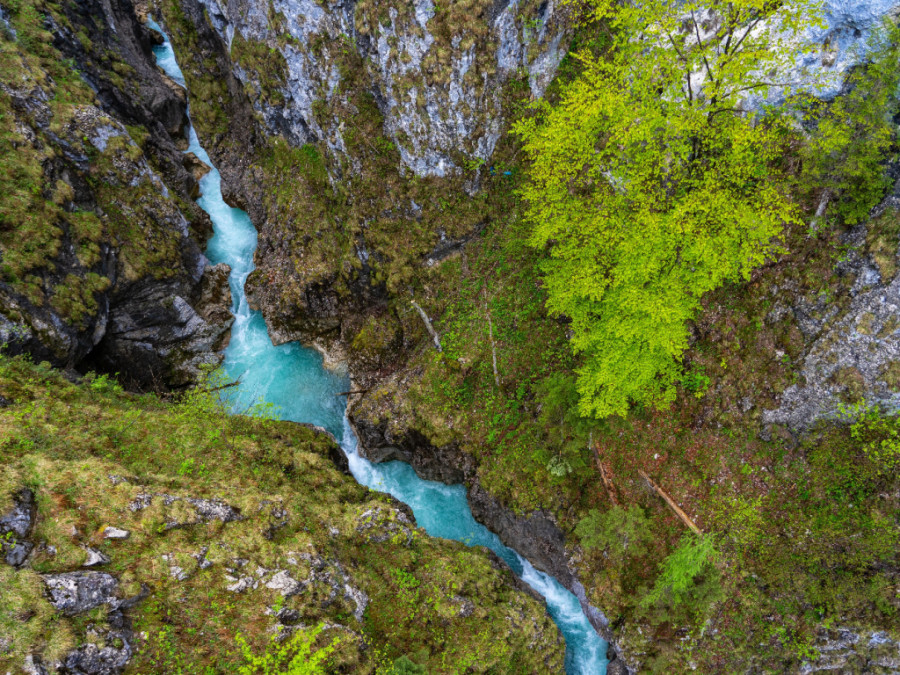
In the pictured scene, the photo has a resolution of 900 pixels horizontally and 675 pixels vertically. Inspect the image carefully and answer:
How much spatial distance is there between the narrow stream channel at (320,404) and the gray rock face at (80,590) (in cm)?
1133

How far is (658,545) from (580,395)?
6.72 meters

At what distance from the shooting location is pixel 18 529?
1061 cm

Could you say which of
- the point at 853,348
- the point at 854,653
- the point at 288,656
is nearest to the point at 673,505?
the point at 854,653

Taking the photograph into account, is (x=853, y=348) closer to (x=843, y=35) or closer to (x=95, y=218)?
(x=843, y=35)

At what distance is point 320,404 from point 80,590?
15175 millimetres

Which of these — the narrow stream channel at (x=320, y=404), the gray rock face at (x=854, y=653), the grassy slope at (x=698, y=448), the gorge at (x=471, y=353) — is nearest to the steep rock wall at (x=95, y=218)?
the gorge at (x=471, y=353)

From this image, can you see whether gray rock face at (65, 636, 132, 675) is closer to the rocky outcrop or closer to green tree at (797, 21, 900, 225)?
the rocky outcrop

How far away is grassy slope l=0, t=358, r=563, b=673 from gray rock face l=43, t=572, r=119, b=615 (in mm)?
207

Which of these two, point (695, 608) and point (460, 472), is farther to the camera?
point (460, 472)

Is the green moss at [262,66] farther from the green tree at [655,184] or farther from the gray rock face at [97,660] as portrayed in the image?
the gray rock face at [97,660]

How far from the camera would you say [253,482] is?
49.6 ft

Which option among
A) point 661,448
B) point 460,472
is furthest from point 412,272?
point 661,448

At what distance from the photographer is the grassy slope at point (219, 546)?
35.3ft

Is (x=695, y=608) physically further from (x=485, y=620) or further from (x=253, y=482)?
(x=253, y=482)
